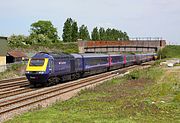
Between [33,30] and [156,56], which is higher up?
[33,30]

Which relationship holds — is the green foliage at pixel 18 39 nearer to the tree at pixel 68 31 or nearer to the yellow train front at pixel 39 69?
the tree at pixel 68 31

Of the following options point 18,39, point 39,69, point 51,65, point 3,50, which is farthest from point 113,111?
point 18,39

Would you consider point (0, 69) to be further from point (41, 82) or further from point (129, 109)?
point (129, 109)

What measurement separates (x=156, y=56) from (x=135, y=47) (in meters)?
8.59

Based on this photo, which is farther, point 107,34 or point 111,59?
point 107,34

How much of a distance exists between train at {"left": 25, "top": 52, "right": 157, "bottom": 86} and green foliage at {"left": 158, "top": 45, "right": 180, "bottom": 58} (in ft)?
151

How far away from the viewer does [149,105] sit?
18.2 meters

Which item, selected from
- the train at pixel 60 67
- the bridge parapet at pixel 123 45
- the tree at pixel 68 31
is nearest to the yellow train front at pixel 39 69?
the train at pixel 60 67

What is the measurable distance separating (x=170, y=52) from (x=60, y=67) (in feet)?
231

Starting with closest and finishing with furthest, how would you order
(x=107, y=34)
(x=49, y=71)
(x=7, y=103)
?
(x=7, y=103) → (x=49, y=71) → (x=107, y=34)

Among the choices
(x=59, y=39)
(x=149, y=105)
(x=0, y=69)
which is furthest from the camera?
(x=59, y=39)

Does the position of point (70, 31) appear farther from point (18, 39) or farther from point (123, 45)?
point (123, 45)

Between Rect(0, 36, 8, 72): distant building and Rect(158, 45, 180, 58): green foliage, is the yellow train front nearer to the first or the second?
Rect(0, 36, 8, 72): distant building

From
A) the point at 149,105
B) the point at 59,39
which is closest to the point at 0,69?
the point at 149,105
